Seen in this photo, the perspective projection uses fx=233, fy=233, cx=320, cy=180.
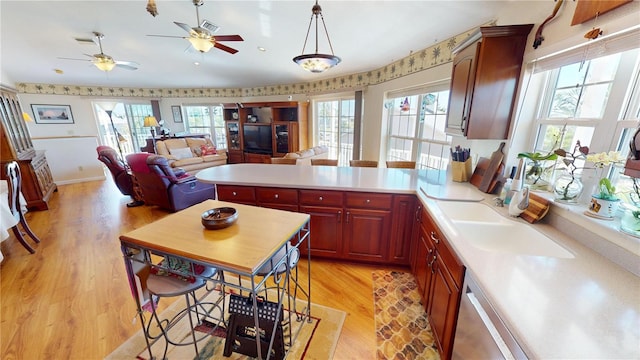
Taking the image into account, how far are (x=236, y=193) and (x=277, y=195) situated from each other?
459mm

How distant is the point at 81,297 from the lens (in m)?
2.05

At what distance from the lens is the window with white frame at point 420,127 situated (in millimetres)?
3014

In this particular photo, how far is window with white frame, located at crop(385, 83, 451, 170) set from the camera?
3014mm

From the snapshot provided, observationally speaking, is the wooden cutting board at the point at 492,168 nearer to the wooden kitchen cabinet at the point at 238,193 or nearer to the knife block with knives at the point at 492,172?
the knife block with knives at the point at 492,172

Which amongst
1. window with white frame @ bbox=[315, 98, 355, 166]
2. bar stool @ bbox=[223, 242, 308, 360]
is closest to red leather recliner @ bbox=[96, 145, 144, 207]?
bar stool @ bbox=[223, 242, 308, 360]

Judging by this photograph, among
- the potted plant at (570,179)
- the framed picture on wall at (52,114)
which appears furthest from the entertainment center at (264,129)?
the potted plant at (570,179)

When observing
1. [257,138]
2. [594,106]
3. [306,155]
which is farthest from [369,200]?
[257,138]

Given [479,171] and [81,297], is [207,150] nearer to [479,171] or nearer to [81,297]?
[81,297]

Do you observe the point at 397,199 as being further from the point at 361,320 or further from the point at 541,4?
the point at 541,4

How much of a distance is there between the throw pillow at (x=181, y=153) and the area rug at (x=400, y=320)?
5.63 meters

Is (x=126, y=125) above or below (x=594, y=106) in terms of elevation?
below

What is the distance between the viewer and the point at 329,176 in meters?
2.51

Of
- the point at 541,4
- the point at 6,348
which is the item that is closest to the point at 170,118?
the point at 6,348

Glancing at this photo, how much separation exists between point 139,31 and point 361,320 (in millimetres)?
4277
